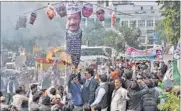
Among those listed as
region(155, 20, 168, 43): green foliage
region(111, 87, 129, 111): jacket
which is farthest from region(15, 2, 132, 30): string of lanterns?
region(155, 20, 168, 43): green foliage

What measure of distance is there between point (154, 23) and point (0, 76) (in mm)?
25500

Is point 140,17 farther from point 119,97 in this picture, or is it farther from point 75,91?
point 119,97

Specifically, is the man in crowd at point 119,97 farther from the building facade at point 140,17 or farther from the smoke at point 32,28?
the building facade at point 140,17

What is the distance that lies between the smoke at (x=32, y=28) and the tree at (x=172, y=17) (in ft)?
16.9

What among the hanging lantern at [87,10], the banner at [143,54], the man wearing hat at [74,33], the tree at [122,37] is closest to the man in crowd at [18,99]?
the man wearing hat at [74,33]

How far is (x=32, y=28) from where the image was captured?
836 inches

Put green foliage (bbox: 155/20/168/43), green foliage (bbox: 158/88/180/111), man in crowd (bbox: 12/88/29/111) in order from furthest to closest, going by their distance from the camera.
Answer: green foliage (bbox: 155/20/168/43) → man in crowd (bbox: 12/88/29/111) → green foliage (bbox: 158/88/180/111)

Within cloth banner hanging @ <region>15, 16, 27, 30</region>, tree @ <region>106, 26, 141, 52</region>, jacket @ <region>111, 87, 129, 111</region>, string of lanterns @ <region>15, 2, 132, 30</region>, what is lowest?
jacket @ <region>111, 87, 129, 111</region>

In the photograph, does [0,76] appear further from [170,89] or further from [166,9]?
[166,9]

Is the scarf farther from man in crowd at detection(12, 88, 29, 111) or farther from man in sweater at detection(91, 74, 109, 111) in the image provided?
man in sweater at detection(91, 74, 109, 111)

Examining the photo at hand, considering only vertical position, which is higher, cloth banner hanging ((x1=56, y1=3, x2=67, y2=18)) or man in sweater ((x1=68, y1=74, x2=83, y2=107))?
cloth banner hanging ((x1=56, y1=3, x2=67, y2=18))

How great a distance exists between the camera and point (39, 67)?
12.7 metres

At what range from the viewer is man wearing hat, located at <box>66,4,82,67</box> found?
12258 millimetres

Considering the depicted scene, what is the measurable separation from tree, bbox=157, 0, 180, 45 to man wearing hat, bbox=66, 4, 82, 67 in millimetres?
9861
